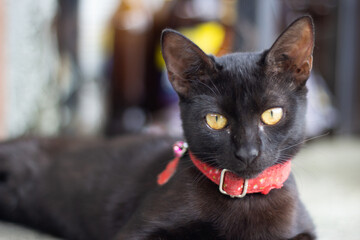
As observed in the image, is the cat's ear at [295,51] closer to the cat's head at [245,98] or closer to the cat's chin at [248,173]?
the cat's head at [245,98]

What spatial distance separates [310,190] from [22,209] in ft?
4.73

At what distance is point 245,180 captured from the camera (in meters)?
1.13

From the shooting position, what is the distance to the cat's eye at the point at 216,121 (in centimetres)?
111

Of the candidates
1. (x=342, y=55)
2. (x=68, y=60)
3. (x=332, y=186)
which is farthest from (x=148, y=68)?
(x=332, y=186)

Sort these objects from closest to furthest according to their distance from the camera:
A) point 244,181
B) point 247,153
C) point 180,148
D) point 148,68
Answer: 1. point 247,153
2. point 244,181
3. point 180,148
4. point 148,68

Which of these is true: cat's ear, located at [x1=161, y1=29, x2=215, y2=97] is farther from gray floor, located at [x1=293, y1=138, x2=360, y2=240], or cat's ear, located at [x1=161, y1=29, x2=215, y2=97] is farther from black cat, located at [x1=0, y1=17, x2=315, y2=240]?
gray floor, located at [x1=293, y1=138, x2=360, y2=240]

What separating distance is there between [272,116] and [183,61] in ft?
0.98

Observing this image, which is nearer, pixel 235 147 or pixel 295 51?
pixel 235 147

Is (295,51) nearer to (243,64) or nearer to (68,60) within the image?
(243,64)

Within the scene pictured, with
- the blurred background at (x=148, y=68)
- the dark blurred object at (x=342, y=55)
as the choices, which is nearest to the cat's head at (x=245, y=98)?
the blurred background at (x=148, y=68)

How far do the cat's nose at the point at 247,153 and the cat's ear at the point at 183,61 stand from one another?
0.84 ft

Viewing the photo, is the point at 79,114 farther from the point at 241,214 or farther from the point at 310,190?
the point at 241,214

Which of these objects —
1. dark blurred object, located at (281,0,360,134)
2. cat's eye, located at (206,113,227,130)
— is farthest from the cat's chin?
dark blurred object, located at (281,0,360,134)

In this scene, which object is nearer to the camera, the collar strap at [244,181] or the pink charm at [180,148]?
the collar strap at [244,181]
